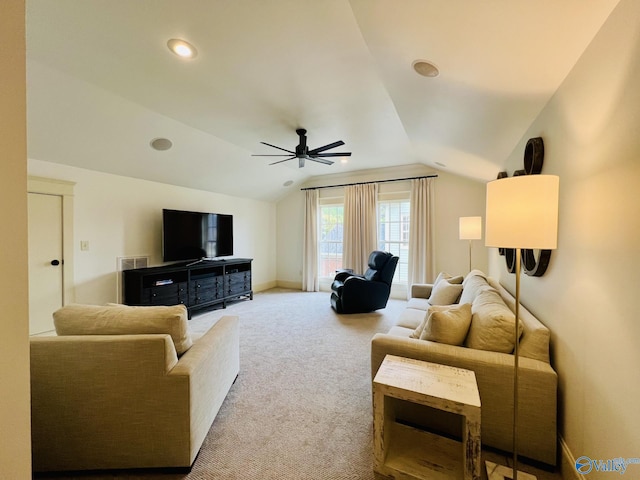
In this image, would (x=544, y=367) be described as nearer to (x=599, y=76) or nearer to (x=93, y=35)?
(x=599, y=76)

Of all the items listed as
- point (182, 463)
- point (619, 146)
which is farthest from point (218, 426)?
point (619, 146)

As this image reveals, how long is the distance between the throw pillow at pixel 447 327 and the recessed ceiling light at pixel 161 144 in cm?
371

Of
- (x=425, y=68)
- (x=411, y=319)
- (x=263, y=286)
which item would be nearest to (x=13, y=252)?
A: (x=425, y=68)

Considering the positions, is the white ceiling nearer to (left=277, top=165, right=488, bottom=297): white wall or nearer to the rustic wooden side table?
(left=277, top=165, right=488, bottom=297): white wall

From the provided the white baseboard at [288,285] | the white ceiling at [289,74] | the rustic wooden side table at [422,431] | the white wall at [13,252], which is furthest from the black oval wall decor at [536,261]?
the white baseboard at [288,285]

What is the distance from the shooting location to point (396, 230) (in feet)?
17.9

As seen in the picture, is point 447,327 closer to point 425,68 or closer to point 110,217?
point 425,68

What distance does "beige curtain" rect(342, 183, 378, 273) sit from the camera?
5.43m

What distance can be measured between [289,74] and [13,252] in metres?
2.37

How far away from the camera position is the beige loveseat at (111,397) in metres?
1.33

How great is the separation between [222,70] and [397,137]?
246cm

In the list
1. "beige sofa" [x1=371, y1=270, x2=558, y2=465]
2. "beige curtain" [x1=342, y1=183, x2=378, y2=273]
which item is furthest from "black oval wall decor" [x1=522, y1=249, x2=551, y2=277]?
"beige curtain" [x1=342, y1=183, x2=378, y2=273]

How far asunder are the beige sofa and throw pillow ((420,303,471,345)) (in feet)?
0.11

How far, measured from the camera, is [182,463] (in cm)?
144
